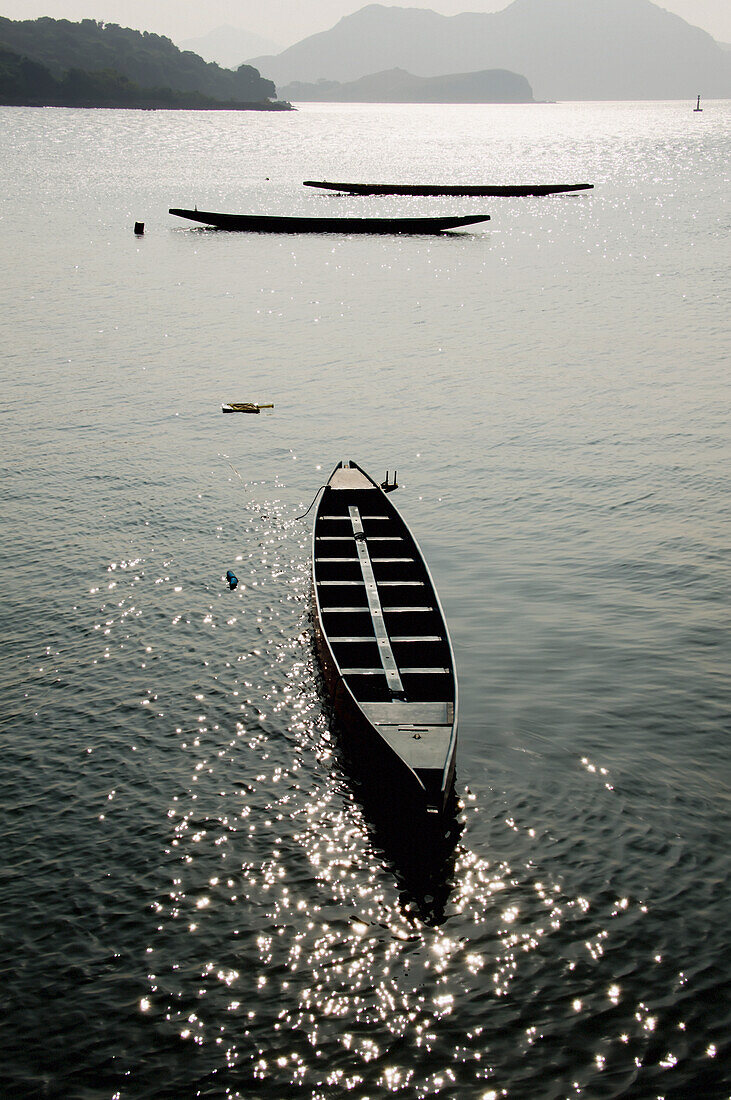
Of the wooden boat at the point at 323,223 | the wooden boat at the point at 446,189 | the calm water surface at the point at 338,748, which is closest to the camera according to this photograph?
the calm water surface at the point at 338,748

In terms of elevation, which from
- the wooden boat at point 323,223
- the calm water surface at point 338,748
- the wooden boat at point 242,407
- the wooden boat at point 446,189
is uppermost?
the wooden boat at point 446,189

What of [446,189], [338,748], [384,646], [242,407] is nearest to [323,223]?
[446,189]

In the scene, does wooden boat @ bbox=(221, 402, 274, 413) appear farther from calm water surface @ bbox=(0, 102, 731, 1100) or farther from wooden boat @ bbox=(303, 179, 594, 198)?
wooden boat @ bbox=(303, 179, 594, 198)

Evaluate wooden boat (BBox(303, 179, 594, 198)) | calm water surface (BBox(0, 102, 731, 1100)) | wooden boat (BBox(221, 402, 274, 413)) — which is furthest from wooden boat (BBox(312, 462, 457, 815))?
wooden boat (BBox(303, 179, 594, 198))

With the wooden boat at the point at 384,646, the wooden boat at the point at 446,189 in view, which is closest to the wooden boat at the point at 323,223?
the wooden boat at the point at 446,189

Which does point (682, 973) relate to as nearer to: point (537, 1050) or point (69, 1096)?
point (537, 1050)

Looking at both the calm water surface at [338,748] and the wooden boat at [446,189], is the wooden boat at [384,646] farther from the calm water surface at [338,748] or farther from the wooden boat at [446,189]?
the wooden boat at [446,189]

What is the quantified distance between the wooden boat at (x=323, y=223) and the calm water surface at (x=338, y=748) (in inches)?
1959

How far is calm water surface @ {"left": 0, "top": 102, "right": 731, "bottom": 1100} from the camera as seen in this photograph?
10.8 meters

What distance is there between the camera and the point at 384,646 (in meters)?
17.1

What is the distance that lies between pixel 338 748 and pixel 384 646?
2.22 m

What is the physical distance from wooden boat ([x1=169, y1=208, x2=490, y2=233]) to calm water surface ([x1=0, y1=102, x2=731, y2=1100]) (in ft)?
163

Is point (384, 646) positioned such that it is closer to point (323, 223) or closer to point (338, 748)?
point (338, 748)

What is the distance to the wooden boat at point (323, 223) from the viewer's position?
8947cm
